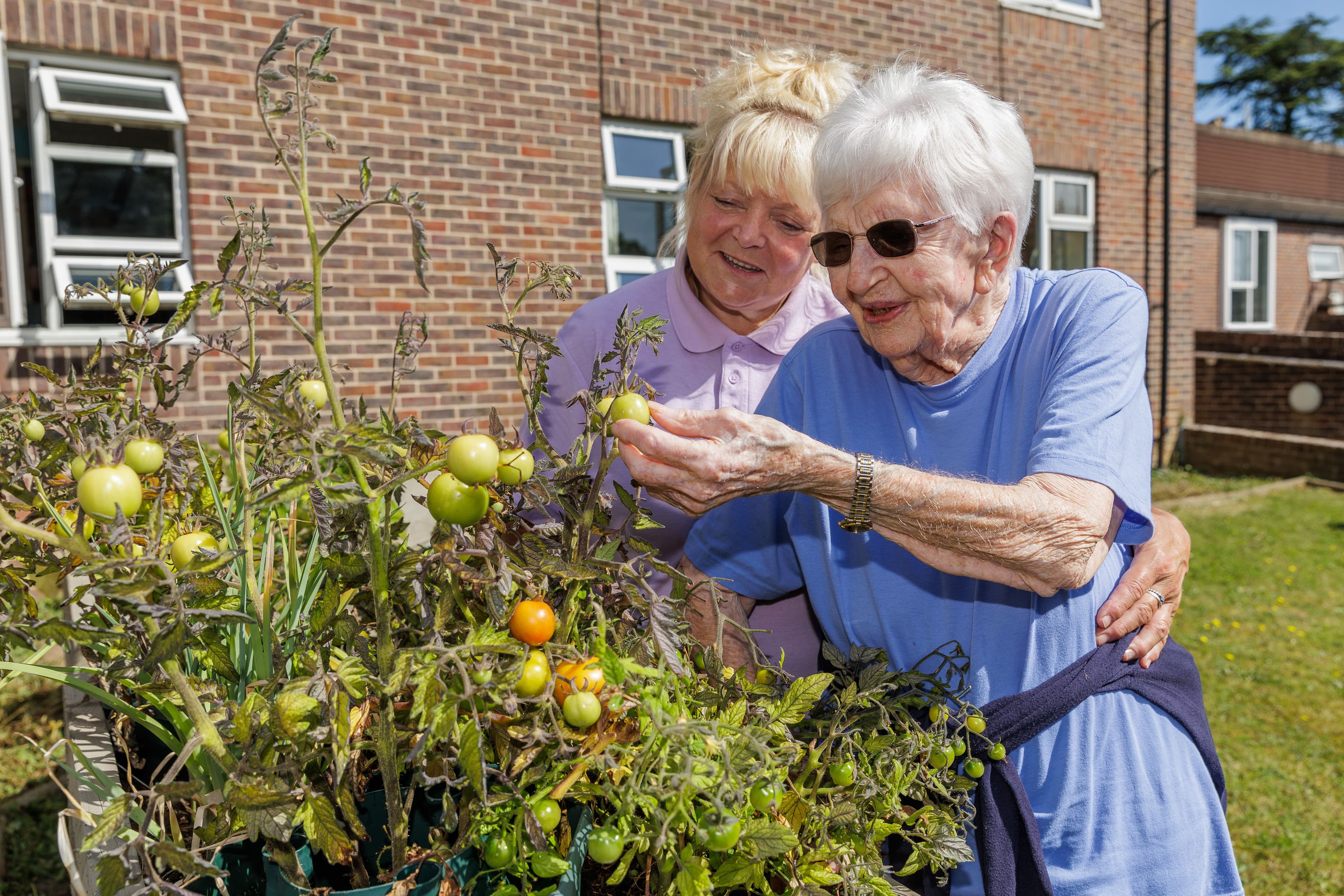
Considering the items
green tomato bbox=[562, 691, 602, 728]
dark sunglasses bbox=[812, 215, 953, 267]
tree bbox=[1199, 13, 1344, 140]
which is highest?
tree bbox=[1199, 13, 1344, 140]

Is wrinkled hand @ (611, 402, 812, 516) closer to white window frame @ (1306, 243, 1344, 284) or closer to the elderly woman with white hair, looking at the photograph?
the elderly woman with white hair

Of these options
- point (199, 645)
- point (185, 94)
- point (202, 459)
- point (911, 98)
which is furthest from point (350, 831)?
point (185, 94)

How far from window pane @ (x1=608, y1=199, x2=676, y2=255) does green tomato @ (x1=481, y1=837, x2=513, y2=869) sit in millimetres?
6390

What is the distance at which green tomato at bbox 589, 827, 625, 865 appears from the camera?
903 millimetres

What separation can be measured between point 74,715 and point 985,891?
5.15 ft

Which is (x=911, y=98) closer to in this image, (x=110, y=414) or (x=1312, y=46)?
(x=110, y=414)

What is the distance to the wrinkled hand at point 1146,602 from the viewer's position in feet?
5.29

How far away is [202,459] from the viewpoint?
1314mm

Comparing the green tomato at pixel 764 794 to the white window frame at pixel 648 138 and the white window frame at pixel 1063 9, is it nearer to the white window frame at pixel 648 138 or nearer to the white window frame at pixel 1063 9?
the white window frame at pixel 648 138

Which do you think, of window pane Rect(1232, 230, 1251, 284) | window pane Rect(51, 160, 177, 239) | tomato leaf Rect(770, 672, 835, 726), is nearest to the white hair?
tomato leaf Rect(770, 672, 835, 726)

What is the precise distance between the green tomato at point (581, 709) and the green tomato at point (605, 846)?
0.11 meters

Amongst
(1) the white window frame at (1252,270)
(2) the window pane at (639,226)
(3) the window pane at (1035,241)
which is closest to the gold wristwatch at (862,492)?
(2) the window pane at (639,226)

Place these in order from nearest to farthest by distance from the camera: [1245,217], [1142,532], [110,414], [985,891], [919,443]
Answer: [110,414] → [985,891] → [1142,532] → [919,443] → [1245,217]

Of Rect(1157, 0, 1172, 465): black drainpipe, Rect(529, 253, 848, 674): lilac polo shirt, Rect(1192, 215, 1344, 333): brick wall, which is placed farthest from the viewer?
Rect(1192, 215, 1344, 333): brick wall
